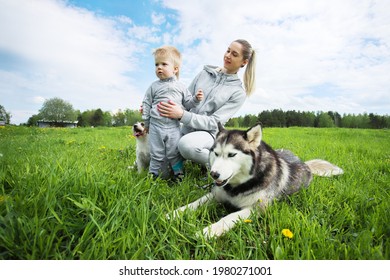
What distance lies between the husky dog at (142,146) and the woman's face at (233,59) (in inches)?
61.7


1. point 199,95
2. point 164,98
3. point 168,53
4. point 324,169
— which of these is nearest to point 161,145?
point 164,98

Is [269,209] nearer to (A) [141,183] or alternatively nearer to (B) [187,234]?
(B) [187,234]

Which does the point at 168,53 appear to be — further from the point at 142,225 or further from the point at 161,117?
the point at 142,225

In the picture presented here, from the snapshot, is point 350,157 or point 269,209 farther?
point 350,157

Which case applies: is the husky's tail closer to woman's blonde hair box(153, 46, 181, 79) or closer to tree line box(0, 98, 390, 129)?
tree line box(0, 98, 390, 129)

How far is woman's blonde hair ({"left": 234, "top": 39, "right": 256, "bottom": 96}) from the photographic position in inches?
137

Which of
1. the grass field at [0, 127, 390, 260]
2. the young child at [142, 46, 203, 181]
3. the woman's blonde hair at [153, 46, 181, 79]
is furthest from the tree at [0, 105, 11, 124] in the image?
the woman's blonde hair at [153, 46, 181, 79]

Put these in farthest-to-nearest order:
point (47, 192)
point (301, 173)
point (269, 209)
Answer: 1. point (301, 173)
2. point (269, 209)
3. point (47, 192)

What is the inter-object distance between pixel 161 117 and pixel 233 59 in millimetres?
1342

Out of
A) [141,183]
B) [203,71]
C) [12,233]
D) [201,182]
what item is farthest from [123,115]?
[12,233]

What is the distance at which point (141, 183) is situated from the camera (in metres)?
2.42

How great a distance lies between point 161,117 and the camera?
3.23 metres

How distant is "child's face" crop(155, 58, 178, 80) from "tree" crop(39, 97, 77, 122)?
47.3 inches
